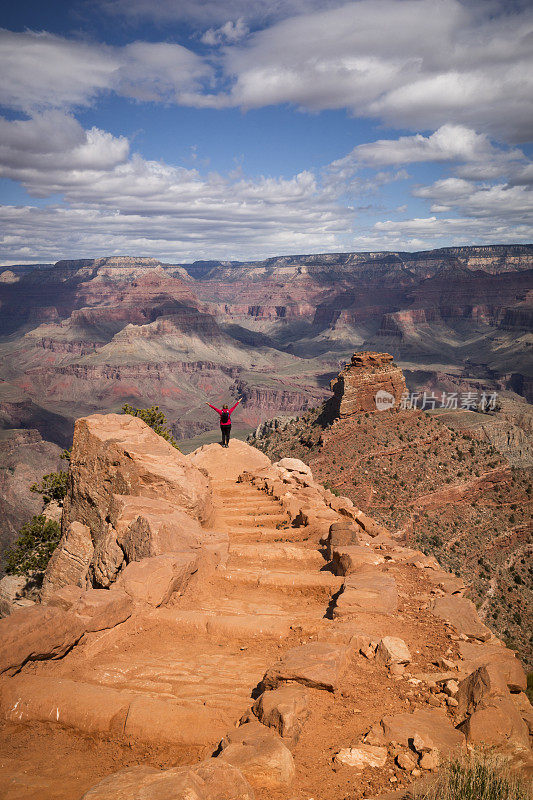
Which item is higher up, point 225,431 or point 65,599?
point 225,431

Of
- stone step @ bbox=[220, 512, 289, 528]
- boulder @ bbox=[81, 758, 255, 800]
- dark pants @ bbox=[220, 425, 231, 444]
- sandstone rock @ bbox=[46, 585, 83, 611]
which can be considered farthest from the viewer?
dark pants @ bbox=[220, 425, 231, 444]

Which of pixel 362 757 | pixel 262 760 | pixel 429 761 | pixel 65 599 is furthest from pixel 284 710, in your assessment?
pixel 65 599

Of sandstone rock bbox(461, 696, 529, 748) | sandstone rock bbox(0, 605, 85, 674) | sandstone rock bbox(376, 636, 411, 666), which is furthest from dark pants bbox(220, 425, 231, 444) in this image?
Result: sandstone rock bbox(461, 696, 529, 748)

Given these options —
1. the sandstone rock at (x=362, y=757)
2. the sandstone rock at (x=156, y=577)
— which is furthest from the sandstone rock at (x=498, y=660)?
the sandstone rock at (x=156, y=577)

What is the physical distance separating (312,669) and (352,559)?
21.1 ft

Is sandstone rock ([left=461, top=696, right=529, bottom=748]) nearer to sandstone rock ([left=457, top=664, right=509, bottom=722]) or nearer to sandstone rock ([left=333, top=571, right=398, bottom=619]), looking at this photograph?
sandstone rock ([left=457, top=664, right=509, bottom=722])

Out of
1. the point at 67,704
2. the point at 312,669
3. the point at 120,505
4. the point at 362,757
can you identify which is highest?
the point at 120,505

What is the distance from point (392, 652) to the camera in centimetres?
1057

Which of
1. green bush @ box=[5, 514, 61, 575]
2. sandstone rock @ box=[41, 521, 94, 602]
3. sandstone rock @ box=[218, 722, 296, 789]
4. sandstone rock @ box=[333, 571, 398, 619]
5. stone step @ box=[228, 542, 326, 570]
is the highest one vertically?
sandstone rock @ box=[218, 722, 296, 789]

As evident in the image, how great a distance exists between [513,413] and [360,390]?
5833cm

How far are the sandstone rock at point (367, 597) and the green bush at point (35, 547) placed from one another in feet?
78.8

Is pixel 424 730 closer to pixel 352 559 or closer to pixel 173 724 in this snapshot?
pixel 173 724

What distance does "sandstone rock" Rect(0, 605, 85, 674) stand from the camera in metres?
10.0

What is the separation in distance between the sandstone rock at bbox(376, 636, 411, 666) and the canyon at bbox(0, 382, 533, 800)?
4 cm
